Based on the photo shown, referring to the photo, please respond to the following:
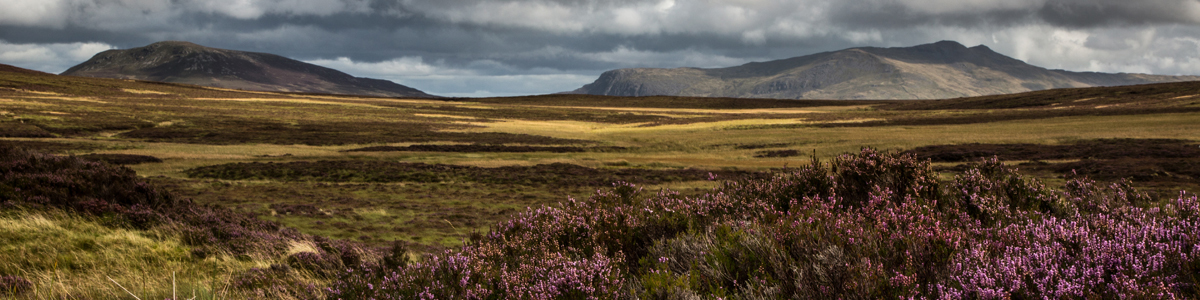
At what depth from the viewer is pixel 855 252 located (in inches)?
162

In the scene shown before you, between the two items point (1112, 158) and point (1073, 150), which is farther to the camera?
point (1073, 150)

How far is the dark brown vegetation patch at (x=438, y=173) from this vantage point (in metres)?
28.9

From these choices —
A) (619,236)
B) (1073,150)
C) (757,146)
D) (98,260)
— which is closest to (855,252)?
(619,236)

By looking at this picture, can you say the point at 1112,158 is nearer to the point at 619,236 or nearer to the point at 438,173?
the point at 438,173

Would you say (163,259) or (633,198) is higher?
(633,198)

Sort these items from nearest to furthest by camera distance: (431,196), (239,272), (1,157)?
(239,272) → (1,157) → (431,196)

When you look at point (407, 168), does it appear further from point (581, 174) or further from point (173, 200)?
point (173, 200)

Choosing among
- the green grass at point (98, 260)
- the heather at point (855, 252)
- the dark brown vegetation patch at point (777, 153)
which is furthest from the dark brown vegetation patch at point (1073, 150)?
the green grass at point (98, 260)

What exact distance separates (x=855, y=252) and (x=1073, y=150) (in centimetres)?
4077

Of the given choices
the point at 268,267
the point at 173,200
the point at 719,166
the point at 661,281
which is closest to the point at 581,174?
the point at 719,166

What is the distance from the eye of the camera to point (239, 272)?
24.1 ft

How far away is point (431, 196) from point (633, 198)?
1718 centimetres

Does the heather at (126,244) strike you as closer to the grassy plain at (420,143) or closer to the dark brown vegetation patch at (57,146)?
the grassy plain at (420,143)

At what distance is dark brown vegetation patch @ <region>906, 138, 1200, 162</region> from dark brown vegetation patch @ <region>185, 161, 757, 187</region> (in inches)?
551
